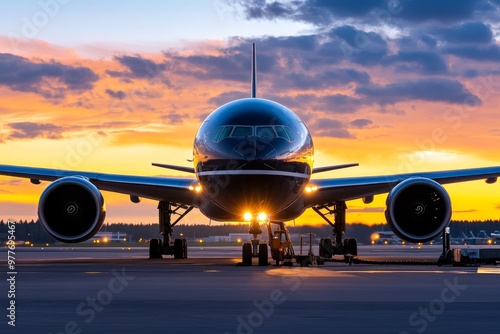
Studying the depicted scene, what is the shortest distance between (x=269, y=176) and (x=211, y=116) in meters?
3.62

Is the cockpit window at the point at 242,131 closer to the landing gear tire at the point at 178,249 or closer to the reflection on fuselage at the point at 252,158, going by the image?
the reflection on fuselage at the point at 252,158

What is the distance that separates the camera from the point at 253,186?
78.3ft

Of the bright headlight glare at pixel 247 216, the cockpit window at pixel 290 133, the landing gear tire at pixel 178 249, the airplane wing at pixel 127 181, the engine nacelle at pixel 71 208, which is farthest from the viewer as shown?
the landing gear tire at pixel 178 249

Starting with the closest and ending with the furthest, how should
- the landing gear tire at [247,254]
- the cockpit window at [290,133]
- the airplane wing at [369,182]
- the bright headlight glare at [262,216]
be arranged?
the landing gear tire at [247,254], the cockpit window at [290,133], the bright headlight glare at [262,216], the airplane wing at [369,182]

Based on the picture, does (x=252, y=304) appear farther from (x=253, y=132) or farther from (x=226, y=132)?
(x=226, y=132)

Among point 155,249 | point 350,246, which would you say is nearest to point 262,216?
point 350,246

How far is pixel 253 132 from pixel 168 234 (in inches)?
373

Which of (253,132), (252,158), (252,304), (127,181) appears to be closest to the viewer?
(252,304)

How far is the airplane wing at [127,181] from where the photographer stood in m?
29.5

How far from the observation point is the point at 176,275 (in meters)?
19.2

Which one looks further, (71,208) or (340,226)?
(340,226)

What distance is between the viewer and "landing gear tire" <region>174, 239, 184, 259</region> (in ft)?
107

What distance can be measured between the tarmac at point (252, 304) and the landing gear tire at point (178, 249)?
47.1 ft

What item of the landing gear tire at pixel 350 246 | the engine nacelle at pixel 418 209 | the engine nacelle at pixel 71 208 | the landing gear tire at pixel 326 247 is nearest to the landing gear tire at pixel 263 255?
the engine nacelle at pixel 418 209
